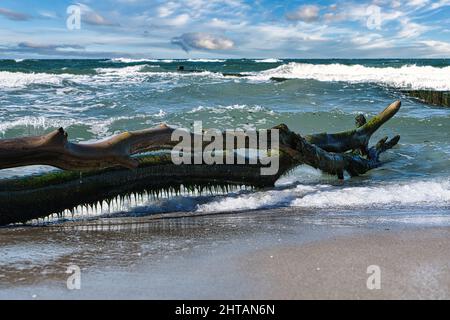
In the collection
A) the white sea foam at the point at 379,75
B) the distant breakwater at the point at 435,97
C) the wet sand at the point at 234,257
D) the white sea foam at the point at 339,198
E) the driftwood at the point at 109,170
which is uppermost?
the white sea foam at the point at 379,75

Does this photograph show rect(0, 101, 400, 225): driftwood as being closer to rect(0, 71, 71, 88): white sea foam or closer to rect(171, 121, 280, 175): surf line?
rect(171, 121, 280, 175): surf line

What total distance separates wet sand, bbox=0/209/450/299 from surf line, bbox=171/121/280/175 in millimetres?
958

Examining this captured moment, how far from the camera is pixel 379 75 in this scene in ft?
106

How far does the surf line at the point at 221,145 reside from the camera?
5461 millimetres

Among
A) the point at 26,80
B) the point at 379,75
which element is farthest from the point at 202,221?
the point at 379,75

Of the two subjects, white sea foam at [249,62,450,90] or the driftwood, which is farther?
white sea foam at [249,62,450,90]

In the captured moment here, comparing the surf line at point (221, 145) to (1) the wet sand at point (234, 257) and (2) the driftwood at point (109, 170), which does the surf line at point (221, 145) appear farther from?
(1) the wet sand at point (234, 257)

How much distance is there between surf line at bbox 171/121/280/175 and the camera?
17.9 feet

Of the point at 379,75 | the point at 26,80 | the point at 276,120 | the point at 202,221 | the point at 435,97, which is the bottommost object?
the point at 202,221

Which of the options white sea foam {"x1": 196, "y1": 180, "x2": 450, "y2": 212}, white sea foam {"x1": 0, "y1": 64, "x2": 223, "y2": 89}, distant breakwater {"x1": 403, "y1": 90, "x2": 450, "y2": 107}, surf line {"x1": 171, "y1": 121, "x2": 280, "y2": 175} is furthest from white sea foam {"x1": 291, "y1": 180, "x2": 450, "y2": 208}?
white sea foam {"x1": 0, "y1": 64, "x2": 223, "y2": 89}

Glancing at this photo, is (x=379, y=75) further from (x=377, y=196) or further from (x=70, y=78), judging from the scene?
(x=377, y=196)

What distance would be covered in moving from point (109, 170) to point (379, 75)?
97.3 ft

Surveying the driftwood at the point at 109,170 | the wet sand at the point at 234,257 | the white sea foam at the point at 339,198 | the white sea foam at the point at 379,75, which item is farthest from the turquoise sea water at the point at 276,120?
the white sea foam at the point at 379,75

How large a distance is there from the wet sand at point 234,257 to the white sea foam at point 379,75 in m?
20.8
